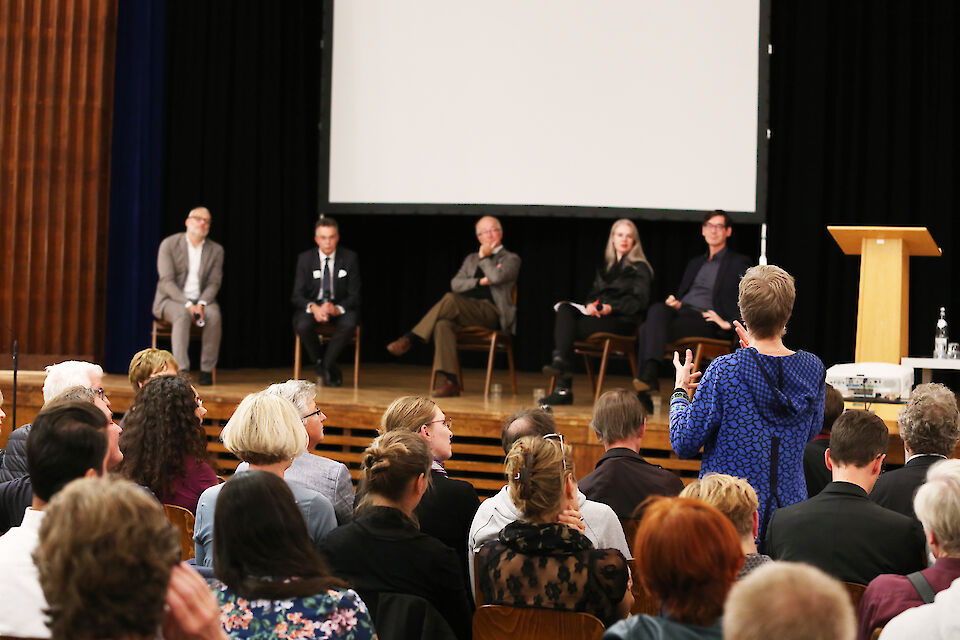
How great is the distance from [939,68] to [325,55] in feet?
13.4

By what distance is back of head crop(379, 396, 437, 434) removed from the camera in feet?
10.4

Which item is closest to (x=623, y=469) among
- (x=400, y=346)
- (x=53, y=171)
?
(x=400, y=346)

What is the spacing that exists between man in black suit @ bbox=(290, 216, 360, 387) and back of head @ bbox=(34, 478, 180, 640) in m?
5.19

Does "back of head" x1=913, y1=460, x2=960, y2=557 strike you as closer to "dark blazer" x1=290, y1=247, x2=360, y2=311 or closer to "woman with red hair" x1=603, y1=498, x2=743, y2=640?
"woman with red hair" x1=603, y1=498, x2=743, y2=640

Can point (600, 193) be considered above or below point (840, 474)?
above

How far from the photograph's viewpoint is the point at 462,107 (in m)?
7.44

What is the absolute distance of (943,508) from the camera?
2.05 m

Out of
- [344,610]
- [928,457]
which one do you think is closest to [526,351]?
[928,457]

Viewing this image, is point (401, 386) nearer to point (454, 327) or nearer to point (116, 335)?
point (454, 327)

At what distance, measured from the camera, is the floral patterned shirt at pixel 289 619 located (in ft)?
6.01

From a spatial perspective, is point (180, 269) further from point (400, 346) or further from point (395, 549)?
point (395, 549)

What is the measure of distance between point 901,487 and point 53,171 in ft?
19.0

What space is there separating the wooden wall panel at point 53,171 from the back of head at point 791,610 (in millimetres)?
6309

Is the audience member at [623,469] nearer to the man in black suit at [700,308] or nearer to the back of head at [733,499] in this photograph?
the back of head at [733,499]
